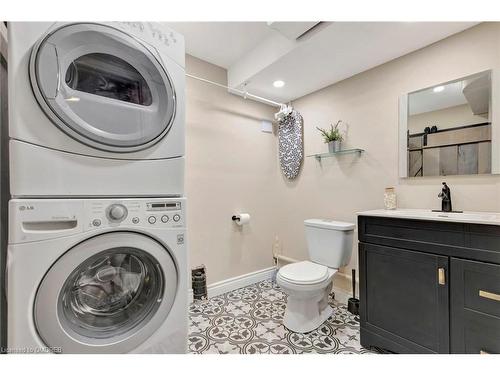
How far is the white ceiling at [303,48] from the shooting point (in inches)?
59.1

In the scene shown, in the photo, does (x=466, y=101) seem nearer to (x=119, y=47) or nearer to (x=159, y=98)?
(x=159, y=98)

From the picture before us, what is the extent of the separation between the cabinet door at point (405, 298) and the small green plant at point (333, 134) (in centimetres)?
107

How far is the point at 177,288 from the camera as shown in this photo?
1057 millimetres

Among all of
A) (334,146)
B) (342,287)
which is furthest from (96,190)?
(342,287)

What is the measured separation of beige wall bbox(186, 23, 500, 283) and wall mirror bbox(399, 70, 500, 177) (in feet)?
0.21

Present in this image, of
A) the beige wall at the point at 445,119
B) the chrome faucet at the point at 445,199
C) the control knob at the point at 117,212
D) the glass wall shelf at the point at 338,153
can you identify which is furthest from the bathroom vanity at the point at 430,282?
the control knob at the point at 117,212

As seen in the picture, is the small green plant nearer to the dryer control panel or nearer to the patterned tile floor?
the patterned tile floor

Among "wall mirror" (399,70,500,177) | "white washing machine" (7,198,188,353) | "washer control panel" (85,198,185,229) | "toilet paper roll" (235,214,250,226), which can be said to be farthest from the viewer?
"toilet paper roll" (235,214,250,226)

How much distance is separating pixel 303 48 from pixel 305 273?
1690 millimetres

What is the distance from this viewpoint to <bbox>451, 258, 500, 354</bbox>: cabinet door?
3.40 feet

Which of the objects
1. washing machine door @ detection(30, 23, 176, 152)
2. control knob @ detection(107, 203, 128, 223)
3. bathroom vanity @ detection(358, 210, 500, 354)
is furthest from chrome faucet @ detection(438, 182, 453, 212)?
control knob @ detection(107, 203, 128, 223)

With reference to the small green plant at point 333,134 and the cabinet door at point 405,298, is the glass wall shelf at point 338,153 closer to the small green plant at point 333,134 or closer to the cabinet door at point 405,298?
the small green plant at point 333,134

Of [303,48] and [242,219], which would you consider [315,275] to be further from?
[303,48]
